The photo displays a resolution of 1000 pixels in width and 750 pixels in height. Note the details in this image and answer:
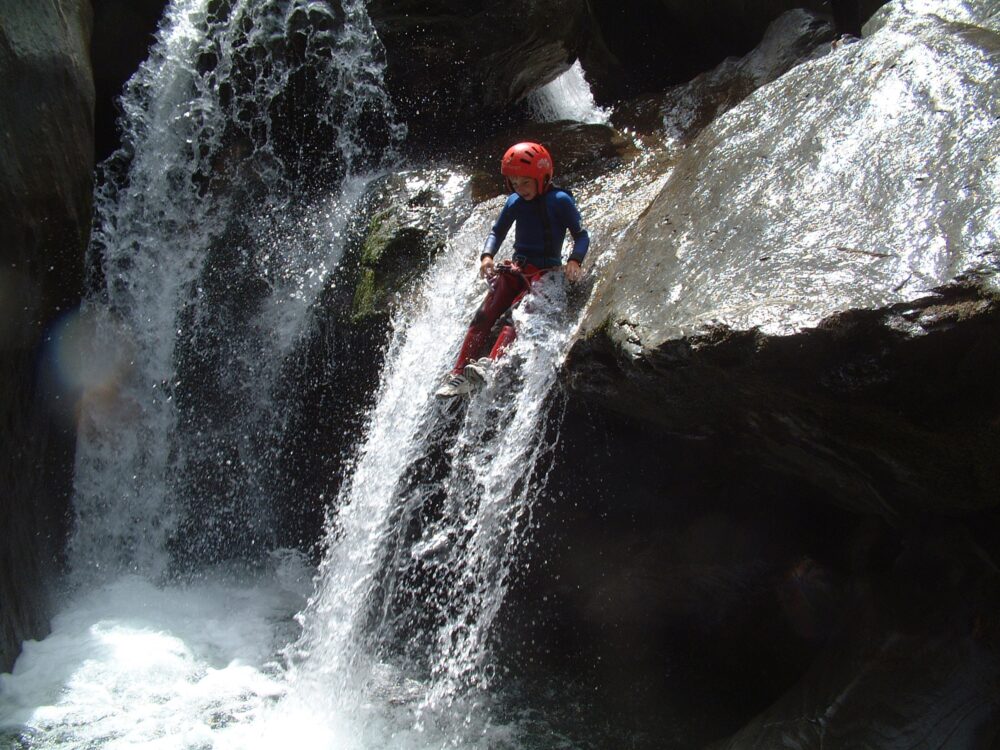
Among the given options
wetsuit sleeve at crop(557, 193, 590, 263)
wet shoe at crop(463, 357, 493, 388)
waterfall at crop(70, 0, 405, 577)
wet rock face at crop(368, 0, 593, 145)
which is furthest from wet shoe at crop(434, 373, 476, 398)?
wet rock face at crop(368, 0, 593, 145)

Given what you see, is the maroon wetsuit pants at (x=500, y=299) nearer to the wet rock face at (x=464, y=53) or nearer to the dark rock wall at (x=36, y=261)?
the dark rock wall at (x=36, y=261)

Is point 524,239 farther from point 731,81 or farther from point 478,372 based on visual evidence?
point 731,81

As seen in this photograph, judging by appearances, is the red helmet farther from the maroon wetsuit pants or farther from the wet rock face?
the wet rock face

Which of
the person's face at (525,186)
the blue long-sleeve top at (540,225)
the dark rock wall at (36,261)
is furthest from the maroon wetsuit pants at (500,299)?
the dark rock wall at (36,261)

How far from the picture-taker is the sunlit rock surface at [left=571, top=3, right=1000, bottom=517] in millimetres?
2832

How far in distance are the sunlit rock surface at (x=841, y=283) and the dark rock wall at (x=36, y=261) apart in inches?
151

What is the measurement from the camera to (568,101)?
28.1ft

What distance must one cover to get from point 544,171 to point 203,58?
4.15 m

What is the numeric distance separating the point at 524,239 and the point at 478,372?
100 cm

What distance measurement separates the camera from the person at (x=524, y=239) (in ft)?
15.5

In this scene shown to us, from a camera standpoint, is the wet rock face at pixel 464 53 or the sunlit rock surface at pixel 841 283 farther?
the wet rock face at pixel 464 53

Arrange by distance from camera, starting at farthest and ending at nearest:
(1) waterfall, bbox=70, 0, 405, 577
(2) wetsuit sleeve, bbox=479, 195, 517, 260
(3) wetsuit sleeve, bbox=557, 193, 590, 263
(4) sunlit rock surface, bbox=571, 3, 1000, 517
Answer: (1) waterfall, bbox=70, 0, 405, 577
(2) wetsuit sleeve, bbox=479, 195, 517, 260
(3) wetsuit sleeve, bbox=557, 193, 590, 263
(4) sunlit rock surface, bbox=571, 3, 1000, 517

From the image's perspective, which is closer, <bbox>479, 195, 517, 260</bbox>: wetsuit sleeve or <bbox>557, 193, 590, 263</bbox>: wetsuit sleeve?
<bbox>557, 193, 590, 263</bbox>: wetsuit sleeve

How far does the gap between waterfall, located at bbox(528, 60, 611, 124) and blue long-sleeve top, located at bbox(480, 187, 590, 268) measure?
3.22 meters
